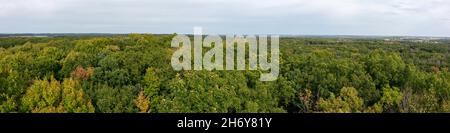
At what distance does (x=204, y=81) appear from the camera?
12.5 m

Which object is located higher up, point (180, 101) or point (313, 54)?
point (313, 54)

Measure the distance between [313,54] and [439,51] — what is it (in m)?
3.74

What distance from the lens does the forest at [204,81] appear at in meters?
12.0

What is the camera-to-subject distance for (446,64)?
48.4 feet

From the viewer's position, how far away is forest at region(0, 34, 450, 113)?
12031mm

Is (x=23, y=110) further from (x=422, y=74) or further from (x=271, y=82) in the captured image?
(x=422, y=74)

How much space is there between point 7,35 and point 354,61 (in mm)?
9245
